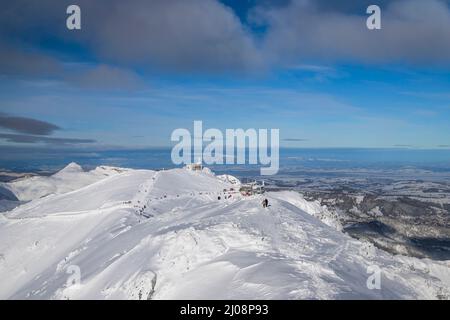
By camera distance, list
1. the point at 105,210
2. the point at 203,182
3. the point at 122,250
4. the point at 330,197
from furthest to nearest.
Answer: the point at 330,197 < the point at 203,182 < the point at 105,210 < the point at 122,250

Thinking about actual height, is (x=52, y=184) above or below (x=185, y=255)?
below

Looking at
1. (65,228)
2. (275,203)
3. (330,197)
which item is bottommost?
(330,197)

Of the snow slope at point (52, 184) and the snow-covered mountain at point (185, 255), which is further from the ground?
the snow-covered mountain at point (185, 255)

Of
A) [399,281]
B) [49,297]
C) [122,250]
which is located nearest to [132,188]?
[122,250]

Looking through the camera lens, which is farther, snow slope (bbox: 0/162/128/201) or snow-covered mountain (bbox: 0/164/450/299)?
snow slope (bbox: 0/162/128/201)

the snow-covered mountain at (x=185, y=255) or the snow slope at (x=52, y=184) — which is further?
the snow slope at (x=52, y=184)

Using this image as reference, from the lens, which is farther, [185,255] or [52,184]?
[52,184]

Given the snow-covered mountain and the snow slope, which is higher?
the snow-covered mountain

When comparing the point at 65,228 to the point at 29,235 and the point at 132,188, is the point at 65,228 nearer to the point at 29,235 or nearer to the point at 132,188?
the point at 29,235
